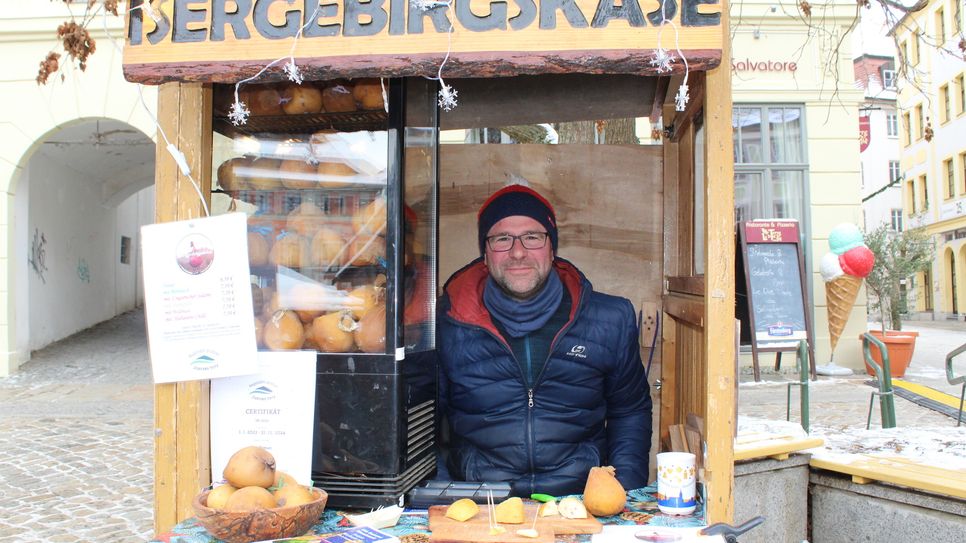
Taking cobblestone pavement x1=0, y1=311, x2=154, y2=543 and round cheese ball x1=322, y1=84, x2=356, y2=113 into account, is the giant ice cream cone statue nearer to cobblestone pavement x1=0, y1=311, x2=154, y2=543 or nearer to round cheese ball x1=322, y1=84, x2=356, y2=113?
cobblestone pavement x1=0, y1=311, x2=154, y2=543

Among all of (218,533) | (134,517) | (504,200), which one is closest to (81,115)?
(134,517)

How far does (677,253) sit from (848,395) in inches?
269

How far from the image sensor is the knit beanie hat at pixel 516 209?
3203 mm

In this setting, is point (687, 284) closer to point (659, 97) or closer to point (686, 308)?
point (686, 308)

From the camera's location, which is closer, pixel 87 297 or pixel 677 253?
pixel 677 253

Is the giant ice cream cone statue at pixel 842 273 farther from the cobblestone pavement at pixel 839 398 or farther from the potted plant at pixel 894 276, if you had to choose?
the cobblestone pavement at pixel 839 398

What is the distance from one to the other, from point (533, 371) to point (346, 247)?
3.46ft

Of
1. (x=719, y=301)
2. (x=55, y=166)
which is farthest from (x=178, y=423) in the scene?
(x=55, y=166)

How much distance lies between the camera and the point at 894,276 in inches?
502

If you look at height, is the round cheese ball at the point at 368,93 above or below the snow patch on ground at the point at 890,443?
above

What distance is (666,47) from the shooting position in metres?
1.81

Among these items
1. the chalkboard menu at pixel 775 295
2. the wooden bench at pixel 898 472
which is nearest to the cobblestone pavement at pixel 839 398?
the chalkboard menu at pixel 775 295

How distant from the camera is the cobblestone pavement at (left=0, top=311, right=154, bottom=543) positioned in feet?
15.8

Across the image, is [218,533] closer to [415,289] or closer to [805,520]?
[415,289]
